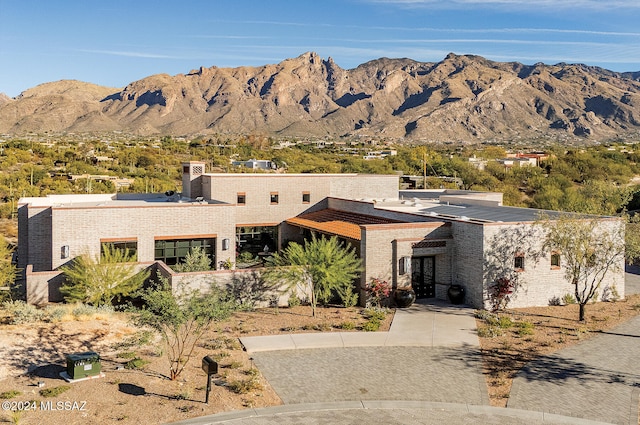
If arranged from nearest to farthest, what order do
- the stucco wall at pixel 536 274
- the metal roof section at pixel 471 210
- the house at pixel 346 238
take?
the stucco wall at pixel 536 274
the house at pixel 346 238
the metal roof section at pixel 471 210

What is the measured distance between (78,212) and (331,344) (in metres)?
14.1

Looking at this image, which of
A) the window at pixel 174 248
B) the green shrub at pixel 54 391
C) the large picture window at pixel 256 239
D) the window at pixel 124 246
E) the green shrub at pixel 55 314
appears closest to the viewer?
the green shrub at pixel 54 391

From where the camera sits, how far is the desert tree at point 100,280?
76.1 feet

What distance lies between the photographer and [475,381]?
16.4 m

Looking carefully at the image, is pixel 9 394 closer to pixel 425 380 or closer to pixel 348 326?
pixel 425 380

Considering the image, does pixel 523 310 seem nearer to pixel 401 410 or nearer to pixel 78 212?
pixel 401 410

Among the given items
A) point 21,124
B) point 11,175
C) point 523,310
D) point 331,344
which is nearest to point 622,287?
point 523,310

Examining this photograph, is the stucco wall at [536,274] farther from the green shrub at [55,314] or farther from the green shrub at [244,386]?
the green shrub at [55,314]

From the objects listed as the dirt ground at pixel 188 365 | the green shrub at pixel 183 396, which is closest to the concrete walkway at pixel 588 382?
the dirt ground at pixel 188 365

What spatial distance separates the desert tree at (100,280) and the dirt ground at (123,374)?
1.89 meters

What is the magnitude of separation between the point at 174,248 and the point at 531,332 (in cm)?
1708

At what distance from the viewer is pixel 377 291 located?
24281 mm

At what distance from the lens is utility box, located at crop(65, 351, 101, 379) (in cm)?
1541

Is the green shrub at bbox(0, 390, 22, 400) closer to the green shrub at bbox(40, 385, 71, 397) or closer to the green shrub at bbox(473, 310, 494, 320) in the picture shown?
the green shrub at bbox(40, 385, 71, 397)
